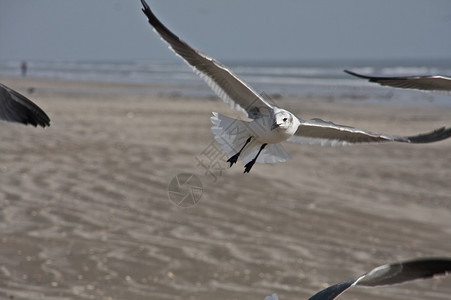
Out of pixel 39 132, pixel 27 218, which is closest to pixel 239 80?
pixel 27 218

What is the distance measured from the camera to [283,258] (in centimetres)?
639

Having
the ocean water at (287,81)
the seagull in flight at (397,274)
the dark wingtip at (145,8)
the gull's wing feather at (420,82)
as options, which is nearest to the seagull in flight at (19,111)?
the dark wingtip at (145,8)

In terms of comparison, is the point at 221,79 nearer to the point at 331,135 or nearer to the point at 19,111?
the point at 331,135

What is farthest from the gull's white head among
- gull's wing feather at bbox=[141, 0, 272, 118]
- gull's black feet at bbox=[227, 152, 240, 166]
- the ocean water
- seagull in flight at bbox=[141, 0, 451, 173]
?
the ocean water

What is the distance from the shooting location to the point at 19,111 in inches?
163

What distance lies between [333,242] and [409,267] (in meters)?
3.38

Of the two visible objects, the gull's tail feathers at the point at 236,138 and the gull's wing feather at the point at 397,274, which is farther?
the gull's tail feathers at the point at 236,138

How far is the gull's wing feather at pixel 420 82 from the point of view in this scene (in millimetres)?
4777

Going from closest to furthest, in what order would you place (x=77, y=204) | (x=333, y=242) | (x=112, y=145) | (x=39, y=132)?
(x=333, y=242)
(x=77, y=204)
(x=112, y=145)
(x=39, y=132)

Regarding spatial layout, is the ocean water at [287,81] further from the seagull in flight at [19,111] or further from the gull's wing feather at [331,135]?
the seagull in flight at [19,111]

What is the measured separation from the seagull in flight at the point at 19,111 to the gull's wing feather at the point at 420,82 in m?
2.07

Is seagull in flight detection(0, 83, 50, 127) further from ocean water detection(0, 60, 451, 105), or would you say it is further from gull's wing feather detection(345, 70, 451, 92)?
gull's wing feather detection(345, 70, 451, 92)

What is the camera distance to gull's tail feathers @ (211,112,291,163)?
5164mm

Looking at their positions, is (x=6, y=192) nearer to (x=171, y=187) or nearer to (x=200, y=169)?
(x=171, y=187)
